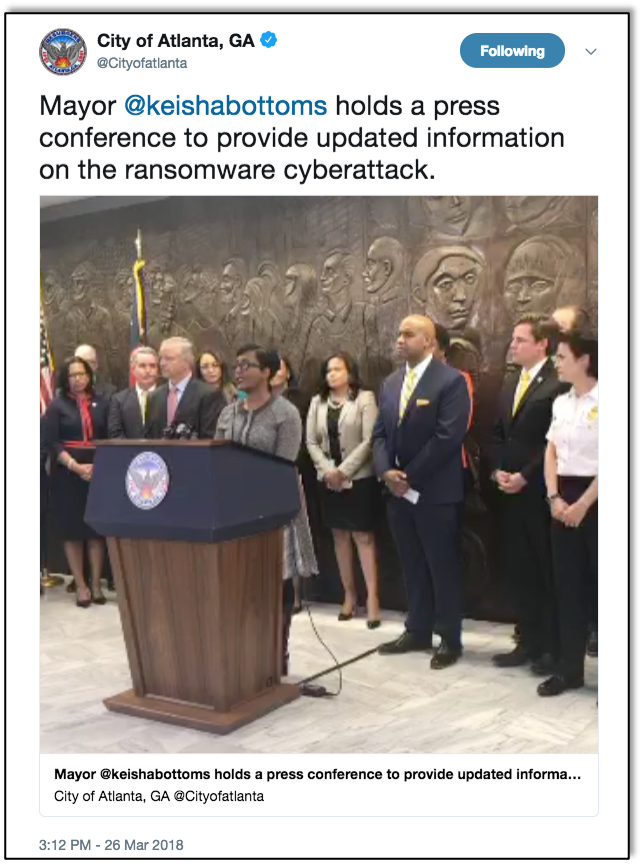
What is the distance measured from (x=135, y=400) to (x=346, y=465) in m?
1.18

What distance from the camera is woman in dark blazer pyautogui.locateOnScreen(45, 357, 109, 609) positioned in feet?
11.2

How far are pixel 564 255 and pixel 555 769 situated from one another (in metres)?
2.32

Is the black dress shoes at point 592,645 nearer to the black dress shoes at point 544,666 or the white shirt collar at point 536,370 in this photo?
the black dress shoes at point 544,666

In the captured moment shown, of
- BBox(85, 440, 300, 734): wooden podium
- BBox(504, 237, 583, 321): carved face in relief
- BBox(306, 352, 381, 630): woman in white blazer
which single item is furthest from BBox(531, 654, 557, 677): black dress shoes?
BBox(504, 237, 583, 321): carved face in relief

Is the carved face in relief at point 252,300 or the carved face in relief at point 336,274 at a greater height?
the carved face in relief at point 336,274

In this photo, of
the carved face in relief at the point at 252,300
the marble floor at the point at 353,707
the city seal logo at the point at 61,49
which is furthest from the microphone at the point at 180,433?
the carved face in relief at the point at 252,300

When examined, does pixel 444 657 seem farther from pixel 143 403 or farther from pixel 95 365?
pixel 95 365

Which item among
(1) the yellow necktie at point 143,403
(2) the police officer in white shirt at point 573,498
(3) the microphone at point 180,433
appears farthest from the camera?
(1) the yellow necktie at point 143,403

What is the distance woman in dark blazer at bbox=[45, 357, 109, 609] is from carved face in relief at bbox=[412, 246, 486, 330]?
1.79m

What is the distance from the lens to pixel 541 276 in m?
4.10

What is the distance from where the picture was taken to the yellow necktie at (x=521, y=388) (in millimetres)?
3717

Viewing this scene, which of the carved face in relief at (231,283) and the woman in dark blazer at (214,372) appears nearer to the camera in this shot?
A: the woman in dark blazer at (214,372)

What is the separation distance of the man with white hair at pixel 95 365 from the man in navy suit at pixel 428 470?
1529 millimetres

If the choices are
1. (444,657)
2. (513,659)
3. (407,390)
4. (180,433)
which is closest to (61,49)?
(180,433)
